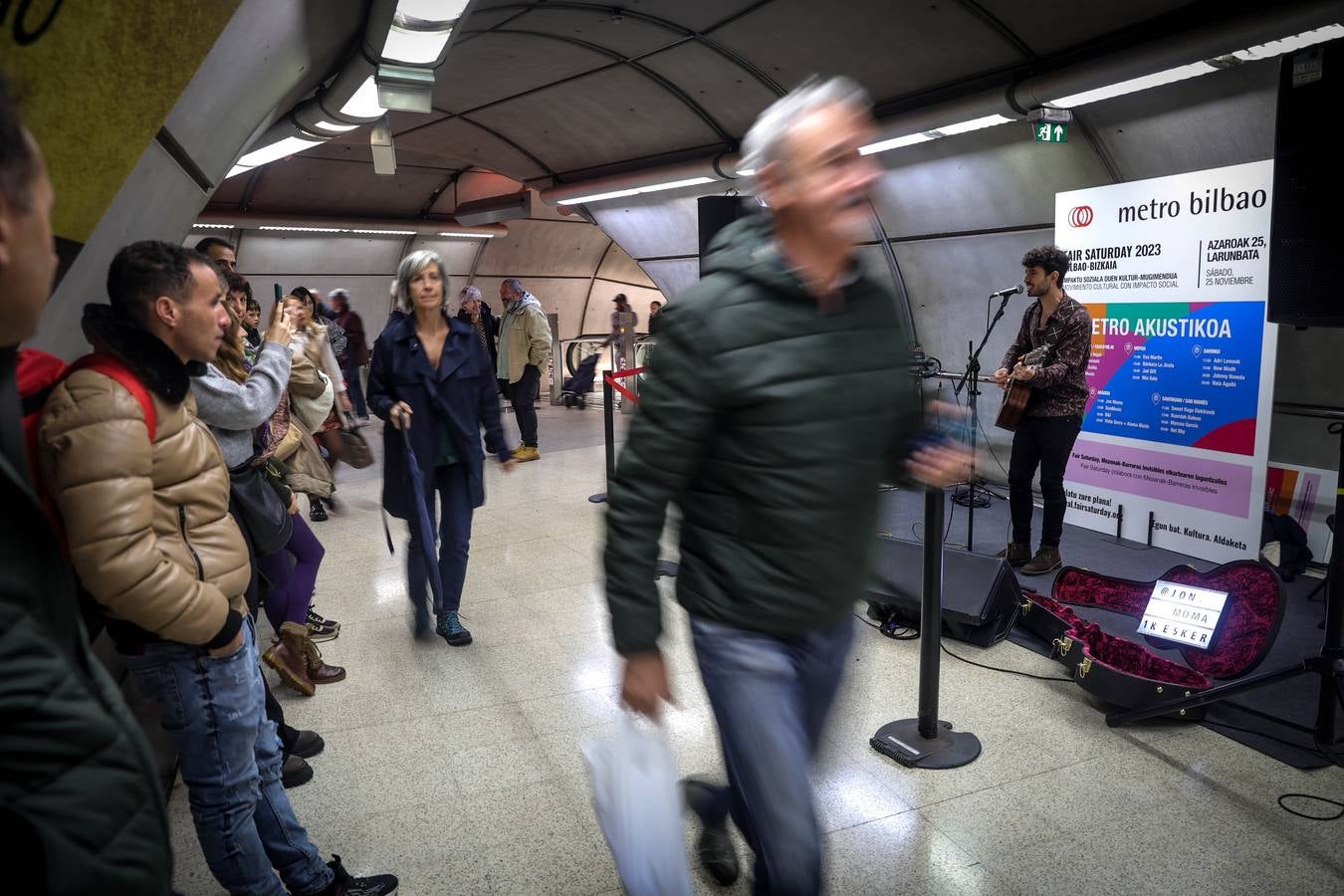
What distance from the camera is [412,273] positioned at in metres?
4.08

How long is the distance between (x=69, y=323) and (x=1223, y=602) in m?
4.26

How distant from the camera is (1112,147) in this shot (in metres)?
6.32

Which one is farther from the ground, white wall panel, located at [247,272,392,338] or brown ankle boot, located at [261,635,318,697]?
white wall panel, located at [247,272,392,338]

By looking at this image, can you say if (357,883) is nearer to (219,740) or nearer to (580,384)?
(219,740)

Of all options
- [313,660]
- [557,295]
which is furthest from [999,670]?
[557,295]

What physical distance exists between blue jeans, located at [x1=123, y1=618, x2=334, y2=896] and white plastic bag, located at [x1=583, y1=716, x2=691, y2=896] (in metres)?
0.92

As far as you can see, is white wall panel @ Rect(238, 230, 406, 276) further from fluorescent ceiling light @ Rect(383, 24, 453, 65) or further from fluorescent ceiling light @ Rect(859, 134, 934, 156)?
fluorescent ceiling light @ Rect(383, 24, 453, 65)

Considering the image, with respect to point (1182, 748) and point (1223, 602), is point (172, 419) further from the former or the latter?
point (1223, 602)

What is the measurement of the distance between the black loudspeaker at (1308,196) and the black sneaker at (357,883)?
12.1ft

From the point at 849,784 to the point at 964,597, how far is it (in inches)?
62.3

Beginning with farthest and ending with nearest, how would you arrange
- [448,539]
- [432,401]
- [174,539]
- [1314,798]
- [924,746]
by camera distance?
[448,539] < [432,401] < [924,746] < [1314,798] < [174,539]

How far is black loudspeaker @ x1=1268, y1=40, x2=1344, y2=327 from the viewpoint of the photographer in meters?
3.15

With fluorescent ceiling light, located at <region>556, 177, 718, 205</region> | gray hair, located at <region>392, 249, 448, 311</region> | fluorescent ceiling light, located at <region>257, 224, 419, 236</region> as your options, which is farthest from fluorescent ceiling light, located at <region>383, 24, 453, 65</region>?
fluorescent ceiling light, located at <region>257, 224, 419, 236</region>

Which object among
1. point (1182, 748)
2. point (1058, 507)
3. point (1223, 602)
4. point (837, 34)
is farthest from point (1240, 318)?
point (837, 34)
